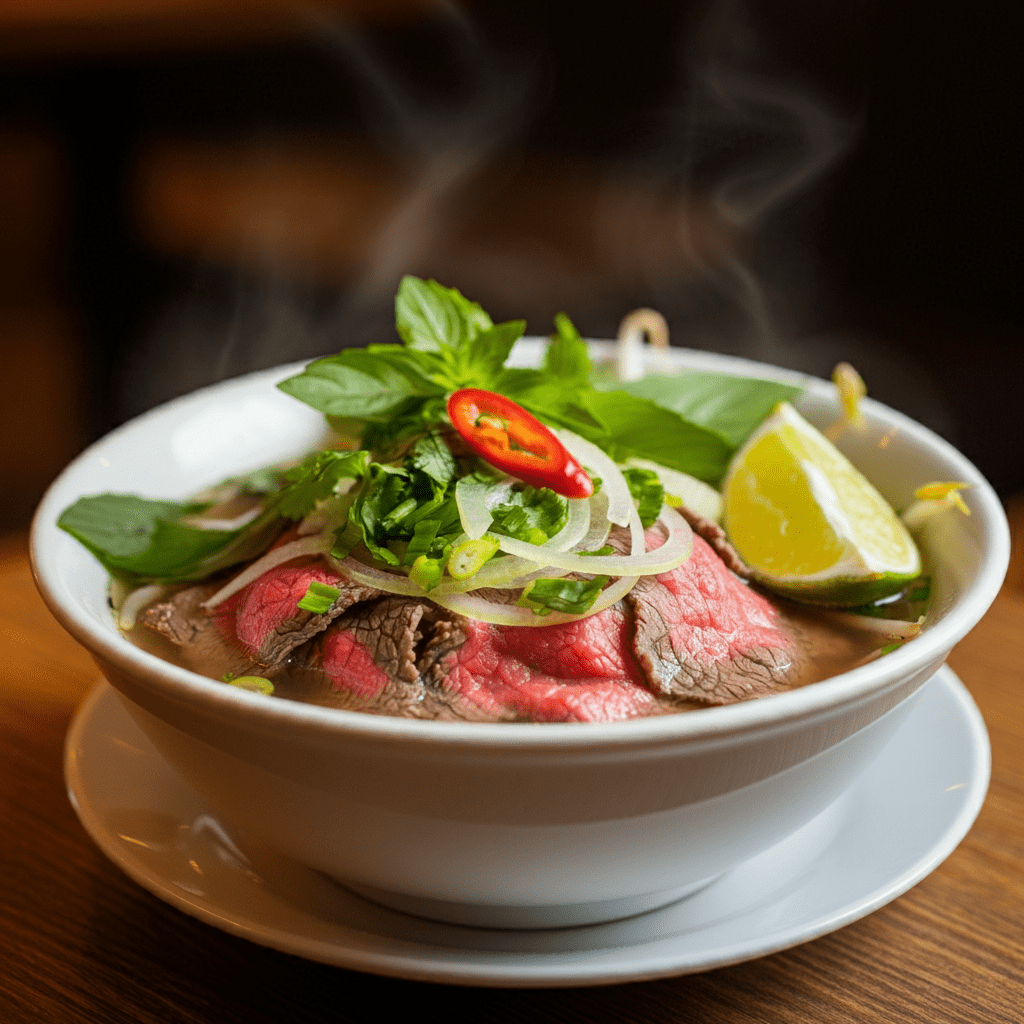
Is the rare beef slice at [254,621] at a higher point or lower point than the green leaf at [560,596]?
lower

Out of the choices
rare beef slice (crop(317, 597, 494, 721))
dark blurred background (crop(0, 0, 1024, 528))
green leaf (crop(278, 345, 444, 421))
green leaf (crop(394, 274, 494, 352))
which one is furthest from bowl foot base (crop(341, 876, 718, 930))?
dark blurred background (crop(0, 0, 1024, 528))

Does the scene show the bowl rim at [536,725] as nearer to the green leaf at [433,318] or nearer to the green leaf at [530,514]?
the green leaf at [530,514]

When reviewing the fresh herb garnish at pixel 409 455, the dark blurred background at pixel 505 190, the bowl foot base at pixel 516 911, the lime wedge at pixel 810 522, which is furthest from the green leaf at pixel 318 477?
the dark blurred background at pixel 505 190

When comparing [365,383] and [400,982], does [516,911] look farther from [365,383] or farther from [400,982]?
[365,383]

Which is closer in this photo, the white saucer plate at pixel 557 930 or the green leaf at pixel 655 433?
the white saucer plate at pixel 557 930

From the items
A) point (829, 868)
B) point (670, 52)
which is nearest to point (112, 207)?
point (670, 52)

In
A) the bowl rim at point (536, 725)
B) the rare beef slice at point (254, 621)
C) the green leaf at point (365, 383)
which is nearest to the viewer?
the bowl rim at point (536, 725)

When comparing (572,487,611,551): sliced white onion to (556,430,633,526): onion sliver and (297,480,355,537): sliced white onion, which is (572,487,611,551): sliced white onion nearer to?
(556,430,633,526): onion sliver

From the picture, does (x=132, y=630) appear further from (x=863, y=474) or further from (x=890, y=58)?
(x=890, y=58)
